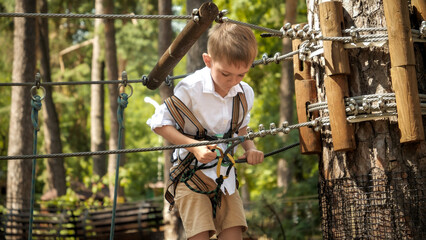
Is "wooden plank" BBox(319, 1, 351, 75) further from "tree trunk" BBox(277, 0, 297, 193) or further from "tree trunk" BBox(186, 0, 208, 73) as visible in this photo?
"tree trunk" BBox(277, 0, 297, 193)

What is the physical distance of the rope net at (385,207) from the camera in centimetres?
288

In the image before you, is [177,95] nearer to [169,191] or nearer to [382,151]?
[169,191]

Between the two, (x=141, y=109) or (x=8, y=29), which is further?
(x=141, y=109)

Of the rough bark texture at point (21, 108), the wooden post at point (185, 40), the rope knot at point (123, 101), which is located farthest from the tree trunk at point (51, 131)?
the wooden post at point (185, 40)

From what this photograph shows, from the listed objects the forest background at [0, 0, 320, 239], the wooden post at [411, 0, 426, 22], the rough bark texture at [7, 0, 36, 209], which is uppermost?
the forest background at [0, 0, 320, 239]

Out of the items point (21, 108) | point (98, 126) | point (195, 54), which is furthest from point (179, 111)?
point (98, 126)

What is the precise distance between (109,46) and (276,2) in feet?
14.7

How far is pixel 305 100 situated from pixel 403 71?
57 centimetres

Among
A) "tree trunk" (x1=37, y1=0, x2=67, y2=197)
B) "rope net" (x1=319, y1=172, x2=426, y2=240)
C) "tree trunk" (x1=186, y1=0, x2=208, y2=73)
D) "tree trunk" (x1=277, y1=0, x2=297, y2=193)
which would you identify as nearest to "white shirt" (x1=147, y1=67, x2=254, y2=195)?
"rope net" (x1=319, y1=172, x2=426, y2=240)

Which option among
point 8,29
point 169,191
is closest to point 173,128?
point 169,191

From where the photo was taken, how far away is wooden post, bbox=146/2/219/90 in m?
2.82

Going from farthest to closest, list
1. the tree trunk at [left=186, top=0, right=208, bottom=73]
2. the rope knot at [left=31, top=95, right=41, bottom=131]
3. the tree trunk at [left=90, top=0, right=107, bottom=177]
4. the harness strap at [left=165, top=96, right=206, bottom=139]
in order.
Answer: the tree trunk at [left=90, top=0, right=107, bottom=177] < the tree trunk at [left=186, top=0, right=208, bottom=73] < the rope knot at [left=31, top=95, right=41, bottom=131] < the harness strap at [left=165, top=96, right=206, bottom=139]

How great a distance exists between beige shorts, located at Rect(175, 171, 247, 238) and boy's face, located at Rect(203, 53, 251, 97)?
18.8 inches

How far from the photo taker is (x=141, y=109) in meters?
36.6
